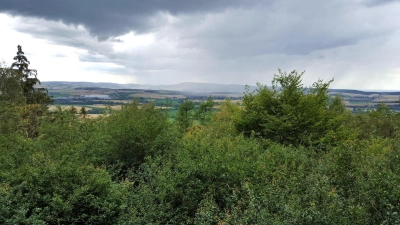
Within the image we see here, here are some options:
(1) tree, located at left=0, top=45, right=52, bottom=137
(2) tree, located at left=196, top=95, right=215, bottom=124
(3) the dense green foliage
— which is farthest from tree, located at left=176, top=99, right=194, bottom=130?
(3) the dense green foliage

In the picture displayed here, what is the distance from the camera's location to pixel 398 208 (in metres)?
6.07

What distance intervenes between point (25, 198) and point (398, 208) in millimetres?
10487

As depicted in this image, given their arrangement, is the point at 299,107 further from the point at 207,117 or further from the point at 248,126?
the point at 207,117

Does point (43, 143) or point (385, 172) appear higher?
point (385, 172)

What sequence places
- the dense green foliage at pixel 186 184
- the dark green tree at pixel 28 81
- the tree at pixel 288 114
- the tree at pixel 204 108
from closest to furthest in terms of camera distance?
the dense green foliage at pixel 186 184, the tree at pixel 288 114, the dark green tree at pixel 28 81, the tree at pixel 204 108

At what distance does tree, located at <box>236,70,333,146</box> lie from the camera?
65.1 feet

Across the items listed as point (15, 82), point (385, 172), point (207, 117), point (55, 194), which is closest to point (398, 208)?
point (385, 172)

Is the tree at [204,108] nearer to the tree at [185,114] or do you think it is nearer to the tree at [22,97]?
the tree at [185,114]

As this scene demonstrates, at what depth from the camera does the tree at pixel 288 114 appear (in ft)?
65.1

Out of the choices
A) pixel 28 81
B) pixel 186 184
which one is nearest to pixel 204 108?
pixel 28 81

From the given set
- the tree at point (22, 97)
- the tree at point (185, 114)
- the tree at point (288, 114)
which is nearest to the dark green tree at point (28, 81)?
the tree at point (22, 97)

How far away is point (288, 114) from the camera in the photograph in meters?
19.4

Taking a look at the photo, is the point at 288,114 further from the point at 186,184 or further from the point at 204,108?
the point at 204,108

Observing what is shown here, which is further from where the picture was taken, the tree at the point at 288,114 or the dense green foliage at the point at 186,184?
the tree at the point at 288,114
